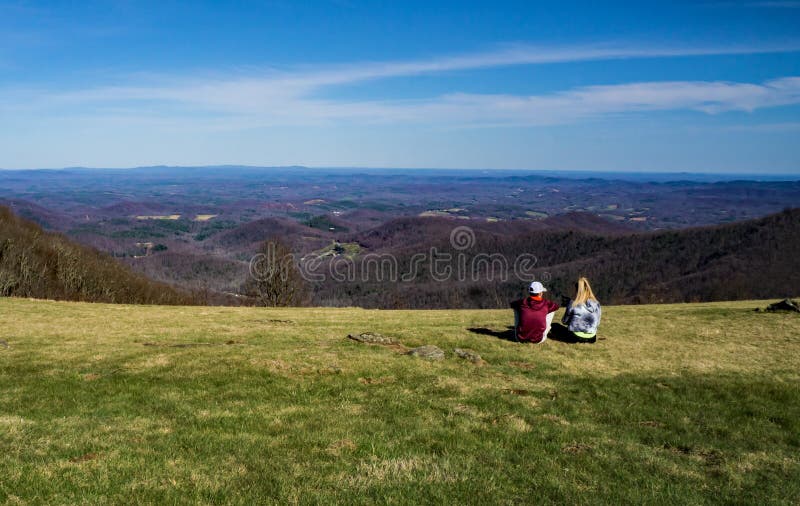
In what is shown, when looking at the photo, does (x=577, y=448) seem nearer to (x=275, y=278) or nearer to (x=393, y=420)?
(x=393, y=420)

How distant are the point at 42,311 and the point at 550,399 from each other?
1079 inches

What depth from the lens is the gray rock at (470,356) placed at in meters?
17.5

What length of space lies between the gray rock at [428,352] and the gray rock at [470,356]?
606 millimetres

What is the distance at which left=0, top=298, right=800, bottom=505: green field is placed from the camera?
8547 millimetres

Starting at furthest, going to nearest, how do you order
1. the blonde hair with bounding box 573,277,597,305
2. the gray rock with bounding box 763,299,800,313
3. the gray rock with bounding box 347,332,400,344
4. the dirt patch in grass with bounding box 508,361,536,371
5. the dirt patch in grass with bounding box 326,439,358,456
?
the gray rock with bounding box 763,299,800,313 < the gray rock with bounding box 347,332,400,344 < the blonde hair with bounding box 573,277,597,305 < the dirt patch in grass with bounding box 508,361,536,371 < the dirt patch in grass with bounding box 326,439,358,456

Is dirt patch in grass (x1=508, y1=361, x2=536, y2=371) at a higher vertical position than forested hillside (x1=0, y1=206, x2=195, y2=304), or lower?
higher

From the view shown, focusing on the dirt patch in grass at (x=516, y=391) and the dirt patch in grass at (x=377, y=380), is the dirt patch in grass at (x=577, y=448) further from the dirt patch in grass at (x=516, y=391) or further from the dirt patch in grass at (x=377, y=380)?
the dirt patch in grass at (x=377, y=380)

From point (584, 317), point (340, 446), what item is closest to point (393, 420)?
point (340, 446)

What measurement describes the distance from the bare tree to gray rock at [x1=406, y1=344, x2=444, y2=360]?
4559 centimetres

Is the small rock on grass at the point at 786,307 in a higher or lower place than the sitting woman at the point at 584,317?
lower

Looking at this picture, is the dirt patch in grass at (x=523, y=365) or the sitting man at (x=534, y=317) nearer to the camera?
the dirt patch in grass at (x=523, y=365)

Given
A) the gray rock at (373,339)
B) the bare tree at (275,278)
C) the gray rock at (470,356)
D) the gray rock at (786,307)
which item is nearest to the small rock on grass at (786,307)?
the gray rock at (786,307)

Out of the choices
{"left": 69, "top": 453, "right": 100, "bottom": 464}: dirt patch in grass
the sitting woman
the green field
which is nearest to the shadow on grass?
the green field

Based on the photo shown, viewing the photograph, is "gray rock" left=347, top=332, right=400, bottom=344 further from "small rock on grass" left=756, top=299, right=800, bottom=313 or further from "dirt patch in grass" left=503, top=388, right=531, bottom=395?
"small rock on grass" left=756, top=299, right=800, bottom=313
